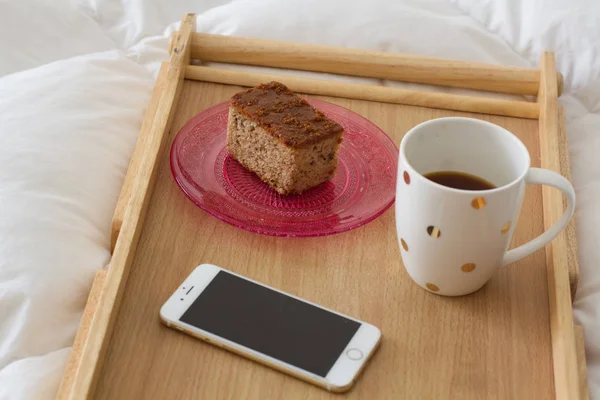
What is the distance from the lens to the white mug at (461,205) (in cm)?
68

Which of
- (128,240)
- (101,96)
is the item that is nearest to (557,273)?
(128,240)

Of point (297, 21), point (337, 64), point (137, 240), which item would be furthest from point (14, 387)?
point (297, 21)

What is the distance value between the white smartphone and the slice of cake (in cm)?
15

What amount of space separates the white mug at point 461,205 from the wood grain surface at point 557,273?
0.20 feet

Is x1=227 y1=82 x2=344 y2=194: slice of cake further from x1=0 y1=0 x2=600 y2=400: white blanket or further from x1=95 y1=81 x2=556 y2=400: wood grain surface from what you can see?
x1=0 y1=0 x2=600 y2=400: white blanket

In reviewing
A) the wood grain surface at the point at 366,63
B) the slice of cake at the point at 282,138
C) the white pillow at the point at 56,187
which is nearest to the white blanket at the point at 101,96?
the white pillow at the point at 56,187

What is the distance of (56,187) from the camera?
95 centimetres

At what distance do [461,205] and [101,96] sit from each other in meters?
0.64

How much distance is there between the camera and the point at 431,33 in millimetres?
1230

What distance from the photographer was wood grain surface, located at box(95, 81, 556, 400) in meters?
0.68

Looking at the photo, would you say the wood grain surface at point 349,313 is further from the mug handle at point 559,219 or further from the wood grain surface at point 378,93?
the wood grain surface at point 378,93

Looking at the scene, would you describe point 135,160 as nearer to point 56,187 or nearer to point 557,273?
point 56,187

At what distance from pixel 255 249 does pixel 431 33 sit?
59 centimetres

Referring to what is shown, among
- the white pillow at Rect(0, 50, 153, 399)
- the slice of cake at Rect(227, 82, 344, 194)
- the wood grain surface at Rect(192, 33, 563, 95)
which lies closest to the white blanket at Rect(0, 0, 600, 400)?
the white pillow at Rect(0, 50, 153, 399)
